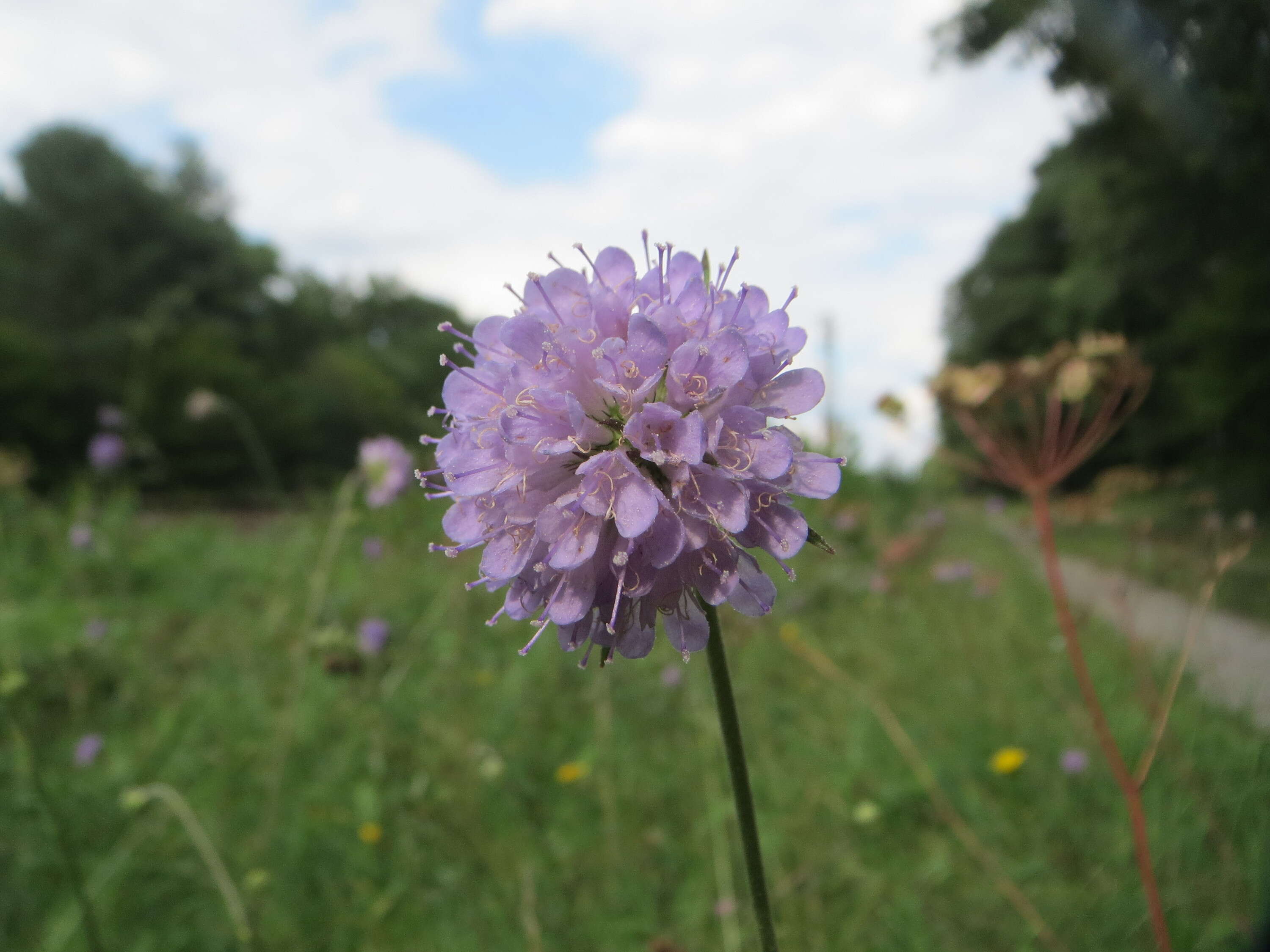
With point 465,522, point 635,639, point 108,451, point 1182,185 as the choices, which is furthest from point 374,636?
point 1182,185

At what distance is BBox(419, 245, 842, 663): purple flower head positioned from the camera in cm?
116

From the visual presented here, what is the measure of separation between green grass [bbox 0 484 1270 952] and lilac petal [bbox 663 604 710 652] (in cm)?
109

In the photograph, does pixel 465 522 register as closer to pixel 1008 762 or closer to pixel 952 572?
pixel 1008 762

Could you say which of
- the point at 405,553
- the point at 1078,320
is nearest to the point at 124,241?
the point at 405,553

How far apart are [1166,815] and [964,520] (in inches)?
419

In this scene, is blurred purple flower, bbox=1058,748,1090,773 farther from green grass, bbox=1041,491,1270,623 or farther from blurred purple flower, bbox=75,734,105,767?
blurred purple flower, bbox=75,734,105,767

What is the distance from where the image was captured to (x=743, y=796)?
0.99m

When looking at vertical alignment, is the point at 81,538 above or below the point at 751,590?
above

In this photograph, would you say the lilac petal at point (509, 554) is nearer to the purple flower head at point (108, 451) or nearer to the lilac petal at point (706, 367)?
the lilac petal at point (706, 367)

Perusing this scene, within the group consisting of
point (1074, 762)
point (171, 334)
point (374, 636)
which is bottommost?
point (1074, 762)

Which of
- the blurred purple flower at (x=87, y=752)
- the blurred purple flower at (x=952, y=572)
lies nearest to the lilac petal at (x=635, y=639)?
the blurred purple flower at (x=87, y=752)

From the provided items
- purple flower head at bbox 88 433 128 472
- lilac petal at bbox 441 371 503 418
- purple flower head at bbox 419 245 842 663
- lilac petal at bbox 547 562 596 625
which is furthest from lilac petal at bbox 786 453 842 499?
purple flower head at bbox 88 433 128 472

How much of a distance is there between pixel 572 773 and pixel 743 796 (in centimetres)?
219

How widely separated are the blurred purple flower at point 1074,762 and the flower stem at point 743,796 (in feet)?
7.61
